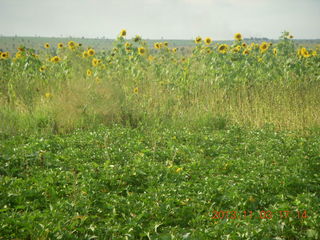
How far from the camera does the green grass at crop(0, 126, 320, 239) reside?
Answer: 117 inches

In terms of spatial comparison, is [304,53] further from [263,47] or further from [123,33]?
[123,33]

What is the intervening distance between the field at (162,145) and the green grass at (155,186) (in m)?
0.01

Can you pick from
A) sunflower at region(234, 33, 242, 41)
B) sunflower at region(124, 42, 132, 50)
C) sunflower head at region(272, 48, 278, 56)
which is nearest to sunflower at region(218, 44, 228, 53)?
sunflower at region(234, 33, 242, 41)

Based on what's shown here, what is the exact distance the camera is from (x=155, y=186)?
3.92m

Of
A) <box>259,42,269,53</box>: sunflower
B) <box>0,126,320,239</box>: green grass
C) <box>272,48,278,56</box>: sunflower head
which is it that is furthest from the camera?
<box>259,42,269,53</box>: sunflower

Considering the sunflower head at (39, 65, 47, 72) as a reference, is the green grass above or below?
below

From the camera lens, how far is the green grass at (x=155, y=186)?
2969 mm

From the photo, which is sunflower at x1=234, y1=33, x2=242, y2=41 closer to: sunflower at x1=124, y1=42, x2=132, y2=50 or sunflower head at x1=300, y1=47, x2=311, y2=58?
sunflower head at x1=300, y1=47, x2=311, y2=58

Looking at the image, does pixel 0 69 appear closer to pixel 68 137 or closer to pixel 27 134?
pixel 27 134

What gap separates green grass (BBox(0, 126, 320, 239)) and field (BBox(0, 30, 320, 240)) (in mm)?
14

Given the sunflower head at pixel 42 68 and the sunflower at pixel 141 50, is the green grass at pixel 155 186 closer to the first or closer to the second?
the sunflower head at pixel 42 68

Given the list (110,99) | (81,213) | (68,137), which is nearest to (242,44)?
(110,99)

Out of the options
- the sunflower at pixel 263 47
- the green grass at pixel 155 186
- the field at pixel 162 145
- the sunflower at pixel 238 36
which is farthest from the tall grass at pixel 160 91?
the green grass at pixel 155 186

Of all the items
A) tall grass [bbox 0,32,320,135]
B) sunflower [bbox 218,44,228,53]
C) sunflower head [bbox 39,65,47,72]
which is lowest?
tall grass [bbox 0,32,320,135]
